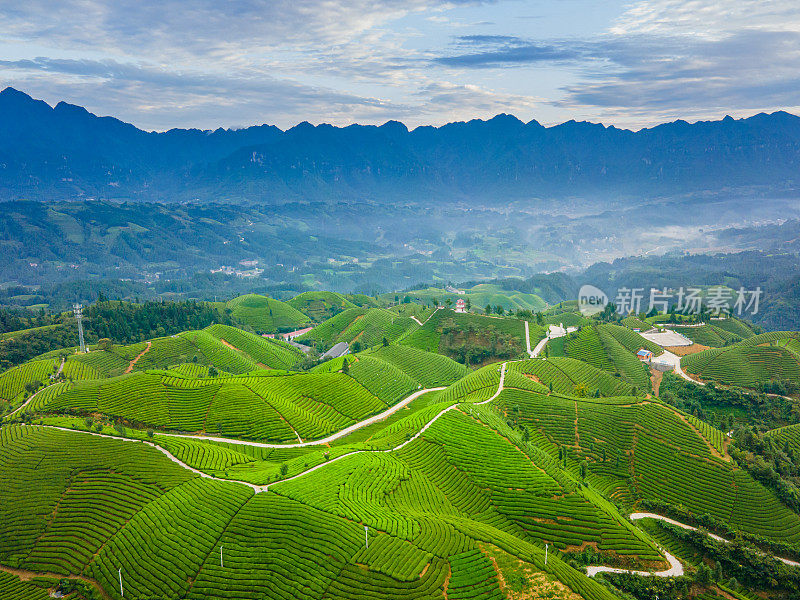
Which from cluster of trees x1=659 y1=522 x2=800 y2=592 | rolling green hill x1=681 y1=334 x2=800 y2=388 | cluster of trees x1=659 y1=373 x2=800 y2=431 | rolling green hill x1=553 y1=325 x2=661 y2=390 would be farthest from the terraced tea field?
rolling green hill x1=553 y1=325 x2=661 y2=390

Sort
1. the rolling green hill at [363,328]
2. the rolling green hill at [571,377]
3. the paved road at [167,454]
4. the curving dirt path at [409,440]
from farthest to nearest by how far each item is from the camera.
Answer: the rolling green hill at [363,328] → the rolling green hill at [571,377] → the curving dirt path at [409,440] → the paved road at [167,454]

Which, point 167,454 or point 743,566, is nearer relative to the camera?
point 743,566

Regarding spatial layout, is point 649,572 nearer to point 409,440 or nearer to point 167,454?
point 409,440

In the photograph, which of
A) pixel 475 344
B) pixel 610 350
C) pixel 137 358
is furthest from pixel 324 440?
pixel 610 350

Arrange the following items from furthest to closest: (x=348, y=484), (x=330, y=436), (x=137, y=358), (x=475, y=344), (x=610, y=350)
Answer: (x=475, y=344) → (x=610, y=350) → (x=137, y=358) → (x=330, y=436) → (x=348, y=484)

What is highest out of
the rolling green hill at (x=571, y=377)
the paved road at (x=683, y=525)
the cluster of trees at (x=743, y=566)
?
the rolling green hill at (x=571, y=377)

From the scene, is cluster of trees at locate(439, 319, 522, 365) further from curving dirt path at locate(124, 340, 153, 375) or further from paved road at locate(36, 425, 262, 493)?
paved road at locate(36, 425, 262, 493)

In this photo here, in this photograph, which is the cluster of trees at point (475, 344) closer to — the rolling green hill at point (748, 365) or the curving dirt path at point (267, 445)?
the curving dirt path at point (267, 445)

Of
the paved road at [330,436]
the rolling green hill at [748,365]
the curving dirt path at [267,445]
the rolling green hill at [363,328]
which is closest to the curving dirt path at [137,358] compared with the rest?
the paved road at [330,436]
